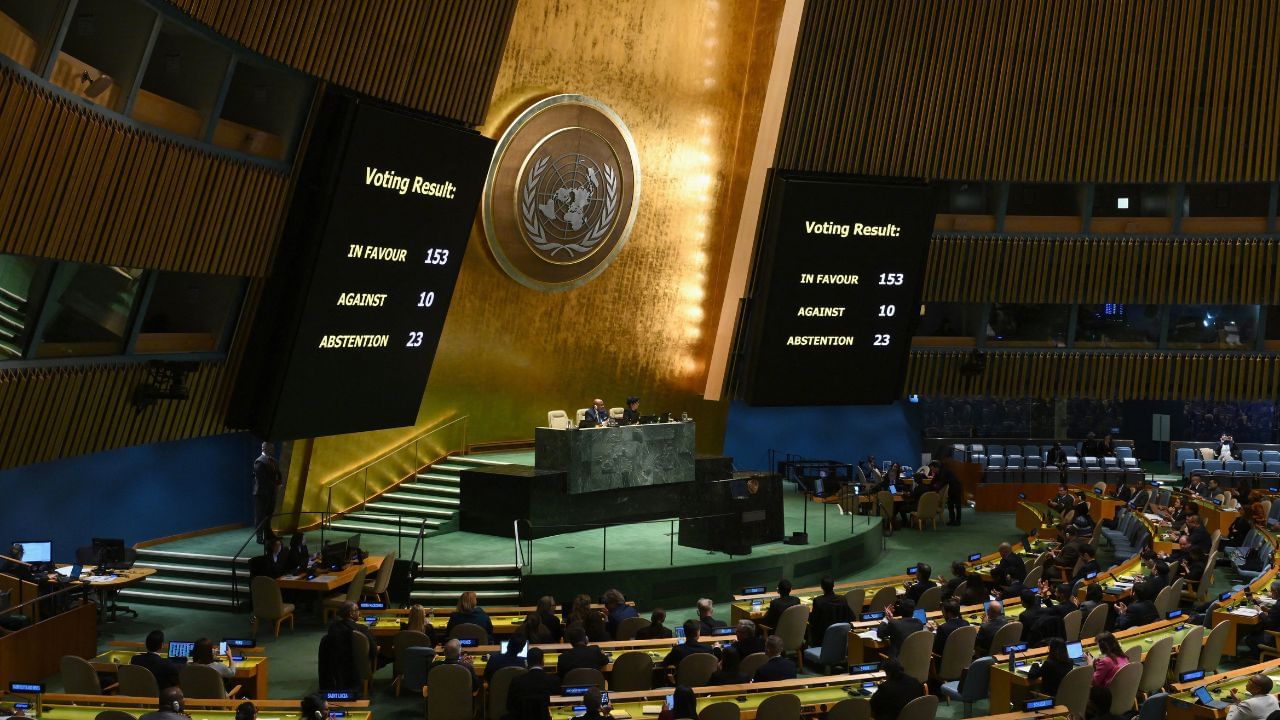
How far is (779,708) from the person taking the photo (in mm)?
10109

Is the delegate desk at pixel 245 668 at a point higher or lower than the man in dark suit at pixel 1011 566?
lower

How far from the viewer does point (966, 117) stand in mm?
22344

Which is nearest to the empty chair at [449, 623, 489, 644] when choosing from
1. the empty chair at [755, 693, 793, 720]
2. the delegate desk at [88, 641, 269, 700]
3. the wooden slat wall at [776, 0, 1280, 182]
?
the delegate desk at [88, 641, 269, 700]

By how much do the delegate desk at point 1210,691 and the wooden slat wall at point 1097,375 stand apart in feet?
44.0

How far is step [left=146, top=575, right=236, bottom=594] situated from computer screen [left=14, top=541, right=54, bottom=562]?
2092 mm

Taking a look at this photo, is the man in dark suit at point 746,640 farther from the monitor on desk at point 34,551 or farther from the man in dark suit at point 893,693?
the monitor on desk at point 34,551

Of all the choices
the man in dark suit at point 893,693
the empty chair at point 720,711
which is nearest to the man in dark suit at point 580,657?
the empty chair at point 720,711

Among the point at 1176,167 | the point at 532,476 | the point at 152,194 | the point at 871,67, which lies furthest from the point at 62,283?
the point at 1176,167

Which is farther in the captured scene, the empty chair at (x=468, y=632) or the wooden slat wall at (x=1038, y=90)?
the wooden slat wall at (x=1038, y=90)

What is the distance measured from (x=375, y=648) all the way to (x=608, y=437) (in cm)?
756

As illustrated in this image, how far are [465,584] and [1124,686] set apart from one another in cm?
853

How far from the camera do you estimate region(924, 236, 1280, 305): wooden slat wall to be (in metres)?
23.9

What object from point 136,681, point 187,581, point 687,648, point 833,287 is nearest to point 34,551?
point 187,581

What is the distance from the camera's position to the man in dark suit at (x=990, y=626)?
43.3ft
